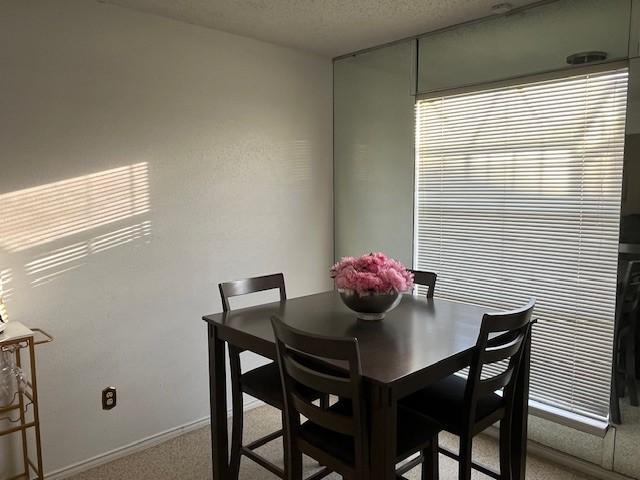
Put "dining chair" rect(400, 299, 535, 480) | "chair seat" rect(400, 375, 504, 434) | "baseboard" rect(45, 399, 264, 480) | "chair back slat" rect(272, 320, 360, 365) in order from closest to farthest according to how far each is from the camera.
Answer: "chair back slat" rect(272, 320, 360, 365), "dining chair" rect(400, 299, 535, 480), "chair seat" rect(400, 375, 504, 434), "baseboard" rect(45, 399, 264, 480)

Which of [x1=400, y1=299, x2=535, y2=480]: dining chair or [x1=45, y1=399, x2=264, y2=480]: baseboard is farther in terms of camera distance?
[x1=45, y1=399, x2=264, y2=480]: baseboard

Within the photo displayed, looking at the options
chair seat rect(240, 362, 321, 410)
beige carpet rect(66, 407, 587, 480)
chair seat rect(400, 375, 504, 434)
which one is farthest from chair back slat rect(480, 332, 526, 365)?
beige carpet rect(66, 407, 587, 480)

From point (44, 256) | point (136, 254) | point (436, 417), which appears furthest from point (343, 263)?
point (44, 256)

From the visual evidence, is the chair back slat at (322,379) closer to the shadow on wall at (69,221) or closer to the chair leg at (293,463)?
the chair leg at (293,463)

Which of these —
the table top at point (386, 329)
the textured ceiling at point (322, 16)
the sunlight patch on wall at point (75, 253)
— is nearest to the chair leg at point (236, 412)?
the table top at point (386, 329)

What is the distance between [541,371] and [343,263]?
142 centimetres

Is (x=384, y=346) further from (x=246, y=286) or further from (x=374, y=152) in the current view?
(x=374, y=152)

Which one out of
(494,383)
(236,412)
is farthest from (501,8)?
(236,412)

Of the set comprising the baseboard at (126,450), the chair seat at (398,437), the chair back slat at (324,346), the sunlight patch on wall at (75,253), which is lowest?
the baseboard at (126,450)

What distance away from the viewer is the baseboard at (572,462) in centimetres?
252

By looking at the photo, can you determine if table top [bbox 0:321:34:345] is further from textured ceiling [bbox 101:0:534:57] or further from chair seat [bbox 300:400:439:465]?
textured ceiling [bbox 101:0:534:57]

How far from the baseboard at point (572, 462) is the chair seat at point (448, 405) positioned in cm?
91

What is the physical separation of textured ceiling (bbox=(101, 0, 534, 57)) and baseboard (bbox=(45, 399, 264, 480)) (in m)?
2.41

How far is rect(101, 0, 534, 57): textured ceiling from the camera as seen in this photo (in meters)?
2.61
